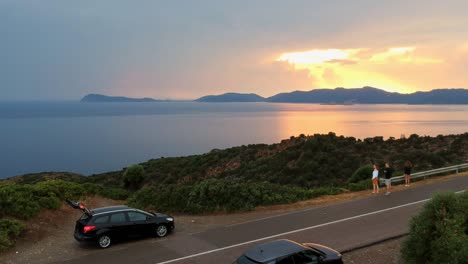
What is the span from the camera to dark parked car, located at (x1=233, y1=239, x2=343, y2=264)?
8.93 m

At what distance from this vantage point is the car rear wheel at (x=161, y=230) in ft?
48.7

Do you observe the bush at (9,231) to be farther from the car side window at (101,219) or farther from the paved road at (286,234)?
the car side window at (101,219)

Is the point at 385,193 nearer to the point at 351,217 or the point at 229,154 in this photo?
the point at 351,217

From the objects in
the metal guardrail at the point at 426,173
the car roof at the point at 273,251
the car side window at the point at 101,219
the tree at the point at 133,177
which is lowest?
the tree at the point at 133,177

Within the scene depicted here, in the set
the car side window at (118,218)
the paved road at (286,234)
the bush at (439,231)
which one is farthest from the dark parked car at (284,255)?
the car side window at (118,218)

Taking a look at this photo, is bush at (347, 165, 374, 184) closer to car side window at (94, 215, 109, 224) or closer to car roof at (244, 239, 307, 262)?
car side window at (94, 215, 109, 224)

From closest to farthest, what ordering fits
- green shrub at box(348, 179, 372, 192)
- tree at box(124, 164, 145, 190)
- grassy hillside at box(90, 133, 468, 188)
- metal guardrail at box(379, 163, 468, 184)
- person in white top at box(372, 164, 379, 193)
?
person in white top at box(372, 164, 379, 193)
green shrub at box(348, 179, 372, 192)
metal guardrail at box(379, 163, 468, 184)
grassy hillside at box(90, 133, 468, 188)
tree at box(124, 164, 145, 190)

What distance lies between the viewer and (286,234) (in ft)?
47.0

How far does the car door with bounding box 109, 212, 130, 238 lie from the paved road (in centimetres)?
46

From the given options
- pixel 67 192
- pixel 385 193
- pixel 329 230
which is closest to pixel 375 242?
pixel 329 230

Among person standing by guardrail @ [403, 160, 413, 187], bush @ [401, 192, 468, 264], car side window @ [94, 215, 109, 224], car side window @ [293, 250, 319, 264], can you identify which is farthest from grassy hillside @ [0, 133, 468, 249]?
bush @ [401, 192, 468, 264]

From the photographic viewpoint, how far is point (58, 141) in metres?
142

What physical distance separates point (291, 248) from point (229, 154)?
33.6m

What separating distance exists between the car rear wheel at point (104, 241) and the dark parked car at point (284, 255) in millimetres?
6177
